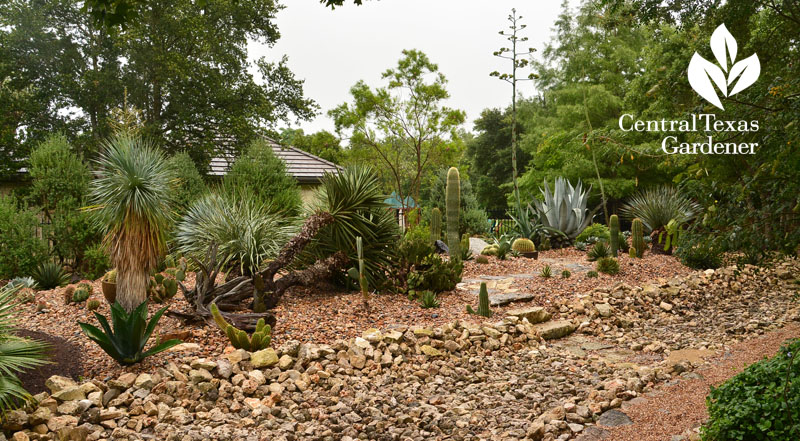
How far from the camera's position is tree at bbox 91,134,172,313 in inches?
237

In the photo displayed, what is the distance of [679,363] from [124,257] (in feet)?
19.9

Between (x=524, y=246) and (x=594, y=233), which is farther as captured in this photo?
(x=594, y=233)

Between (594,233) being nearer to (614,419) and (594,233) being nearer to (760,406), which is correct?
(614,419)

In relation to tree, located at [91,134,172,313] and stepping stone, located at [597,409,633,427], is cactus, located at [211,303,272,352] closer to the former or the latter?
tree, located at [91,134,172,313]

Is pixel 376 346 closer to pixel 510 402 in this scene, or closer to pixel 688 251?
pixel 510 402

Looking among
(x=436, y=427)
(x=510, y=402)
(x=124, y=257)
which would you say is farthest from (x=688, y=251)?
(x=124, y=257)

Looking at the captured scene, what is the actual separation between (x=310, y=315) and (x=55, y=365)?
2.59m

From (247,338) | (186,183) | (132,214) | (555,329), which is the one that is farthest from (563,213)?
(132,214)

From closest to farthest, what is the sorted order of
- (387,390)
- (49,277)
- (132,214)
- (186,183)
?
(387,390), (132,214), (49,277), (186,183)

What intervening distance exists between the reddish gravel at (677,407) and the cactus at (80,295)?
21.2ft

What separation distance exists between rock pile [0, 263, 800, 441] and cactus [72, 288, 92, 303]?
9.94ft

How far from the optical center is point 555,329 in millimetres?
6867

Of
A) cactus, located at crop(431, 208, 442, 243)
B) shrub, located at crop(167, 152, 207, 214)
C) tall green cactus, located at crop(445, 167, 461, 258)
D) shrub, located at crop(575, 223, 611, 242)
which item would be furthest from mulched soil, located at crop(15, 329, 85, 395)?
shrub, located at crop(575, 223, 611, 242)

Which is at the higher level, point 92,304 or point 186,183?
point 186,183
